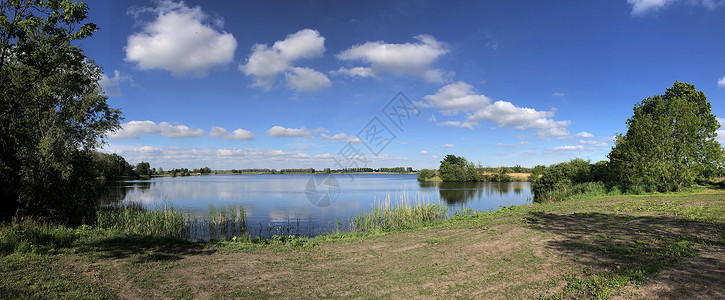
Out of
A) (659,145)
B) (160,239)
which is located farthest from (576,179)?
(160,239)

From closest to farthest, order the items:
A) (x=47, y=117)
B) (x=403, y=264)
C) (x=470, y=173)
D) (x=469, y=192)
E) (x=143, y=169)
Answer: (x=403, y=264), (x=47, y=117), (x=469, y=192), (x=470, y=173), (x=143, y=169)

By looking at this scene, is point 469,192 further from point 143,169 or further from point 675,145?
point 143,169

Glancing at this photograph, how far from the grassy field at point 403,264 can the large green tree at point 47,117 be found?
5.17 meters

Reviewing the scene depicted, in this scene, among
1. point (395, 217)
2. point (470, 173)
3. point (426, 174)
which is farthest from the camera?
point (426, 174)

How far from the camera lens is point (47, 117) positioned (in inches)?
601

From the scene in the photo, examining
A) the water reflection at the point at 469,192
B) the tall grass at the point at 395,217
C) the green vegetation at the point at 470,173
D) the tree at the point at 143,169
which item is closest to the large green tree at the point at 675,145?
the water reflection at the point at 469,192

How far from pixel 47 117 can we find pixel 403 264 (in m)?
18.3

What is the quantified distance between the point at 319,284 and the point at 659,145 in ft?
91.0

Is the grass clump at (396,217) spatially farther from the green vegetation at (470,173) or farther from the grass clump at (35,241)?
the green vegetation at (470,173)

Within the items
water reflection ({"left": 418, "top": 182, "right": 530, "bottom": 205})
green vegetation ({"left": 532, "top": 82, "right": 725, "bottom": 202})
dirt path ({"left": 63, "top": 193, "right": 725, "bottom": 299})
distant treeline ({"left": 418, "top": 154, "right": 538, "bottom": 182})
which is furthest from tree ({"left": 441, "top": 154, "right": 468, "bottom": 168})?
dirt path ({"left": 63, "top": 193, "right": 725, "bottom": 299})

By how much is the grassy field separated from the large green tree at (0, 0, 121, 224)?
5165mm

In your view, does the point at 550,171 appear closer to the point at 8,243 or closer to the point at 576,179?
the point at 576,179

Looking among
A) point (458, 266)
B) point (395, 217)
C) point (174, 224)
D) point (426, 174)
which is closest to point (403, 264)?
point (458, 266)

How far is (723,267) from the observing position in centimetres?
576
